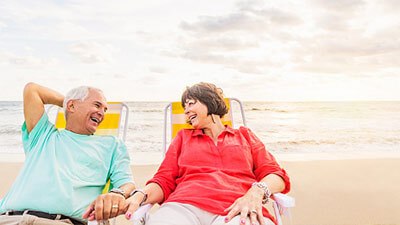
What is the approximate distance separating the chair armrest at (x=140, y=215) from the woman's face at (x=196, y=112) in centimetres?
64

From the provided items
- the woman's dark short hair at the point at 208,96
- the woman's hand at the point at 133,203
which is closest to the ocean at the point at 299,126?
the woman's dark short hair at the point at 208,96

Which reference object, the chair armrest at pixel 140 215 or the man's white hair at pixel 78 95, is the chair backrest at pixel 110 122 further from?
the chair armrest at pixel 140 215

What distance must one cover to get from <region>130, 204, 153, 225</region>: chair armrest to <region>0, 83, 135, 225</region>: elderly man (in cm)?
7

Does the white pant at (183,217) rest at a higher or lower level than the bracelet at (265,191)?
lower

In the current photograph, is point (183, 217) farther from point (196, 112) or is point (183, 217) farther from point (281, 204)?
point (196, 112)

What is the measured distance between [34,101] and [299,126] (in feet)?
46.6

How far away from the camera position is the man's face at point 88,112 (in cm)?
261

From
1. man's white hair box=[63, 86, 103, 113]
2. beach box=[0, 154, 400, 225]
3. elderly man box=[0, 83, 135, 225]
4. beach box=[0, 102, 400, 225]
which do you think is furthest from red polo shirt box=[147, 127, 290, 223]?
beach box=[0, 154, 400, 225]

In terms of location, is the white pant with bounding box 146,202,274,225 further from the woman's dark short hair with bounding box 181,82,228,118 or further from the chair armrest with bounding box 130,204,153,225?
the woman's dark short hair with bounding box 181,82,228,118

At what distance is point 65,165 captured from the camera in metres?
2.47

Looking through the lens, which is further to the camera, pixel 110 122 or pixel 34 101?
pixel 110 122

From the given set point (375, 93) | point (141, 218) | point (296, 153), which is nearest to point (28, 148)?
point (141, 218)

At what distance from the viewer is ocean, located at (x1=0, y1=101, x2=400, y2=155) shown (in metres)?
12.4

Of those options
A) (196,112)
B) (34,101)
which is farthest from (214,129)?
(34,101)
